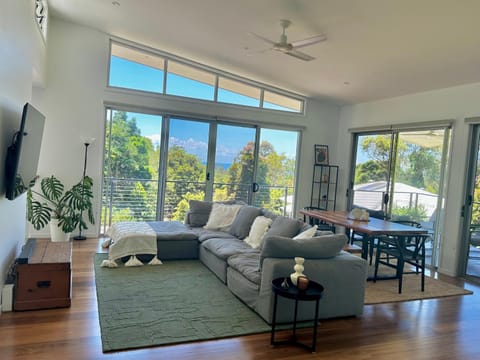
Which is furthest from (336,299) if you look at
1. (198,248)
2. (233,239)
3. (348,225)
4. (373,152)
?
(373,152)

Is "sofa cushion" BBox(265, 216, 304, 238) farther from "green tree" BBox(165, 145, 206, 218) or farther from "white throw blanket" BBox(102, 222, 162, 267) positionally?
"green tree" BBox(165, 145, 206, 218)

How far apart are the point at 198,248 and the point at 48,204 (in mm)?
2657

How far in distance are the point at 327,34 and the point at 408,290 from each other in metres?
3.16

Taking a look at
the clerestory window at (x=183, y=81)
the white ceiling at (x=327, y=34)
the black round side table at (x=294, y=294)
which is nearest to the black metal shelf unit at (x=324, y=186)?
the clerestory window at (x=183, y=81)

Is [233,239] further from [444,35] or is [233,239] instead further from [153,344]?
[444,35]

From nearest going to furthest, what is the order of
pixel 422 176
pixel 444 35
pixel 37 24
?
pixel 444 35, pixel 37 24, pixel 422 176

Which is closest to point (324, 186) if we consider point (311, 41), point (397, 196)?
point (397, 196)

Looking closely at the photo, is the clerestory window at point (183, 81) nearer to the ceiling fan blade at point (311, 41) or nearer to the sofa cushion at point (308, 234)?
the ceiling fan blade at point (311, 41)

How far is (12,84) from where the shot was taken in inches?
119

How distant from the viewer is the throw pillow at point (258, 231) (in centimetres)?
434

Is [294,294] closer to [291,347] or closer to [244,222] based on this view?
[291,347]

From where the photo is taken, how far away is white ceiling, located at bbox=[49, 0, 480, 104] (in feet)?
11.6

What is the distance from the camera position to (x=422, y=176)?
5602mm

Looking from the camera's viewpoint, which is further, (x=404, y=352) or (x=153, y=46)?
(x=153, y=46)
